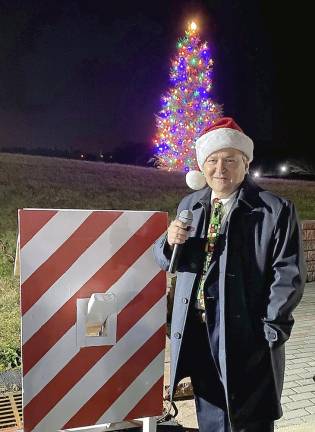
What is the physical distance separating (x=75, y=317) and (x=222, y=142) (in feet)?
4.08

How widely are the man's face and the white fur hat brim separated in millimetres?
25

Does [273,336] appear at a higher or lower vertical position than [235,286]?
lower

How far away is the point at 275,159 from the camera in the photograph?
2495cm

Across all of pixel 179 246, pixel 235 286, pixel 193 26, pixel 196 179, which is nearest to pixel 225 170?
pixel 196 179

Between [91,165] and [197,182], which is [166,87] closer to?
[91,165]

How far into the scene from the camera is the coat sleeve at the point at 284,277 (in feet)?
6.87

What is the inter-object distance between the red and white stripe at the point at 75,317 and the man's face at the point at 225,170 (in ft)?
1.49

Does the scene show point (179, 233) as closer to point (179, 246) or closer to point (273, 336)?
point (179, 246)

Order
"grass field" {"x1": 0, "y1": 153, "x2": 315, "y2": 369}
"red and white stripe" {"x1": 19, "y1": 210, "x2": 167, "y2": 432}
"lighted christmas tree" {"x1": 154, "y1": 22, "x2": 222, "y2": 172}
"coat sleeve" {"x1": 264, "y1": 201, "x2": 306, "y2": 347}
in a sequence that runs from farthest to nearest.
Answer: "lighted christmas tree" {"x1": 154, "y1": 22, "x2": 222, "y2": 172}
"grass field" {"x1": 0, "y1": 153, "x2": 315, "y2": 369}
"red and white stripe" {"x1": 19, "y1": 210, "x2": 167, "y2": 432}
"coat sleeve" {"x1": 264, "y1": 201, "x2": 306, "y2": 347}

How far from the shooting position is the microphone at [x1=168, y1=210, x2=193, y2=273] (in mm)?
2184

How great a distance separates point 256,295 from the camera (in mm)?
2188

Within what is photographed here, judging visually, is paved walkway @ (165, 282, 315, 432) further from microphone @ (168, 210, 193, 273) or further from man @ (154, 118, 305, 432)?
microphone @ (168, 210, 193, 273)

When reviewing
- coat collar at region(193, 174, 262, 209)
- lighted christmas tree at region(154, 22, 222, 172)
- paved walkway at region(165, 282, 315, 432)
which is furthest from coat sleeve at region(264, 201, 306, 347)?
lighted christmas tree at region(154, 22, 222, 172)

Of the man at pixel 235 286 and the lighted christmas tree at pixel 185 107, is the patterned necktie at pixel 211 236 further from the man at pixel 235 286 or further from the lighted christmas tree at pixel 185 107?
the lighted christmas tree at pixel 185 107
